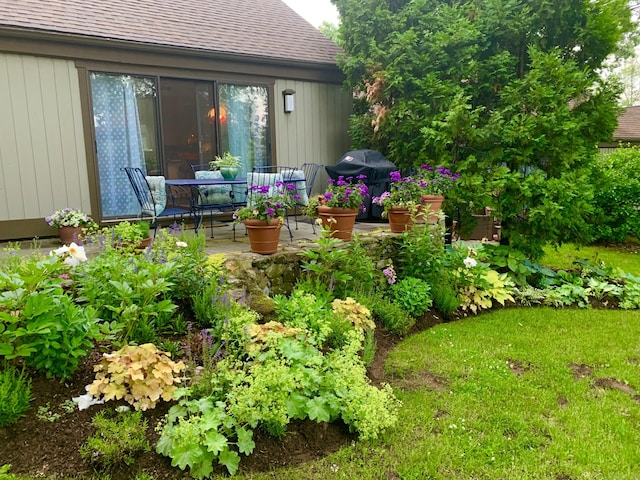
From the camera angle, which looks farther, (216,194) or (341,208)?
(216,194)

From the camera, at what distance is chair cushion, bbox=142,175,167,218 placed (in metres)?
5.14

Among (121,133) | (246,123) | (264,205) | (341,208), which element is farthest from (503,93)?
(121,133)

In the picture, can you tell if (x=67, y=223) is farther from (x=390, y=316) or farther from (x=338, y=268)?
(x=390, y=316)

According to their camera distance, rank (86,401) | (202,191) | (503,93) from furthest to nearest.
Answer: (503,93), (202,191), (86,401)

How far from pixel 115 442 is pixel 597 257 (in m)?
7.95

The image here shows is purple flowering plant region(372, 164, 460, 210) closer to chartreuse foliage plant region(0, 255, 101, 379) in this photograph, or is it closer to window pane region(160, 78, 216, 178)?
window pane region(160, 78, 216, 178)

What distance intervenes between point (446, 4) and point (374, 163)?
2832mm

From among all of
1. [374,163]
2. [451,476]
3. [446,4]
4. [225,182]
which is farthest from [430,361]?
[446,4]

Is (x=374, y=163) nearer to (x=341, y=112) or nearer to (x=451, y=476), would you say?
(x=341, y=112)

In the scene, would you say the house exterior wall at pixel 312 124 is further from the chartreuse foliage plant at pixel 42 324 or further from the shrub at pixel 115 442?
the shrub at pixel 115 442

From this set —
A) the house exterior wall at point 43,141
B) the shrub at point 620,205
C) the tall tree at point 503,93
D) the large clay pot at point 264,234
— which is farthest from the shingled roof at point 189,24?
the shrub at point 620,205

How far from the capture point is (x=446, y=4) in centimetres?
722

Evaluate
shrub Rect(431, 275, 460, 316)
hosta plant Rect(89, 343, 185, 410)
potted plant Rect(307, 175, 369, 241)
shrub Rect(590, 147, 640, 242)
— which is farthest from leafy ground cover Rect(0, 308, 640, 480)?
shrub Rect(590, 147, 640, 242)

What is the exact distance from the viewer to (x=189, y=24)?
7035mm
